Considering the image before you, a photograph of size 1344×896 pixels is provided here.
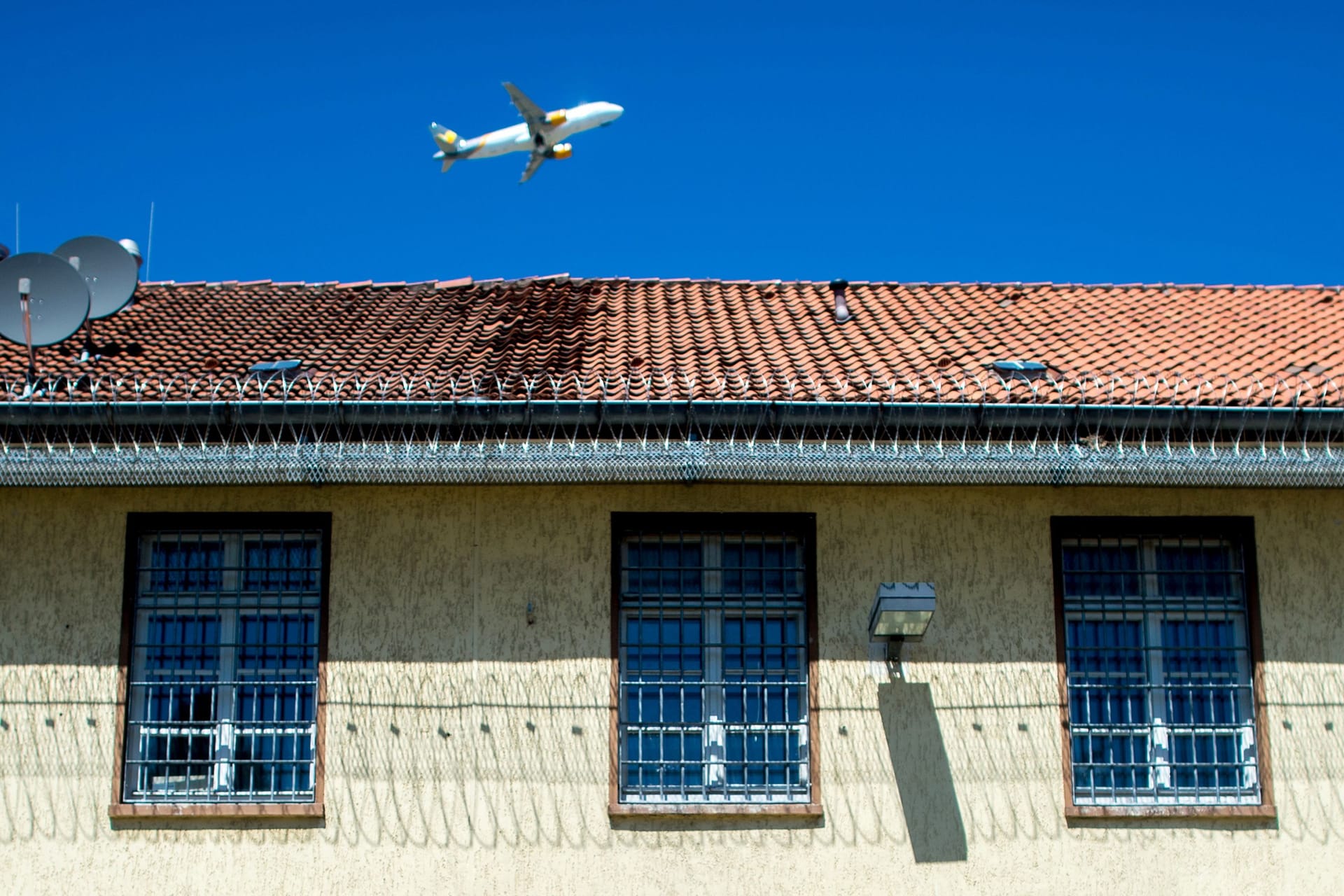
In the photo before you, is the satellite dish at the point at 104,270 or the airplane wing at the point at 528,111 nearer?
the satellite dish at the point at 104,270

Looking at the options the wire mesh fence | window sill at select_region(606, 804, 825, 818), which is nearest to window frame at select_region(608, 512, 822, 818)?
window sill at select_region(606, 804, 825, 818)

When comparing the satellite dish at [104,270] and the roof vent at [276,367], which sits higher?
the satellite dish at [104,270]

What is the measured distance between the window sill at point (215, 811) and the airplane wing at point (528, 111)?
9.62m

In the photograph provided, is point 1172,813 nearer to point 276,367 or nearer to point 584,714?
point 584,714

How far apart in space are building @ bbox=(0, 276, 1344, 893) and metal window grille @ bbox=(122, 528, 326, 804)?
19 millimetres

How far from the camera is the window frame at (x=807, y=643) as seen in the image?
8883 millimetres

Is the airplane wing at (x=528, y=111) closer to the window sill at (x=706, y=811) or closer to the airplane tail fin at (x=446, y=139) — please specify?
the airplane tail fin at (x=446, y=139)

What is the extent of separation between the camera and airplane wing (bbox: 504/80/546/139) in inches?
669

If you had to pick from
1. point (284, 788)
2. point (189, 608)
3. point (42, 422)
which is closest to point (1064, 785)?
point (284, 788)

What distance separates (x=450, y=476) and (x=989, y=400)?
2.95m

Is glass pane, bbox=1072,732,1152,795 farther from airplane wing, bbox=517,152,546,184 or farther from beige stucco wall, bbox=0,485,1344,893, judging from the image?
airplane wing, bbox=517,152,546,184

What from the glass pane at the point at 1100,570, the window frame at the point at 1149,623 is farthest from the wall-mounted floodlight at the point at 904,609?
the glass pane at the point at 1100,570

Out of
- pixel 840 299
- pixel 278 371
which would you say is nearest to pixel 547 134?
pixel 840 299

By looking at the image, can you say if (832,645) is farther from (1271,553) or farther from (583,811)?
(1271,553)
